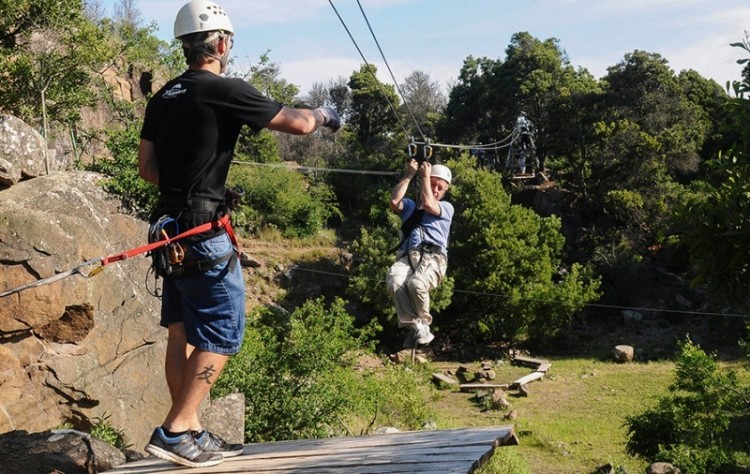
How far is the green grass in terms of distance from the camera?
22.1 meters

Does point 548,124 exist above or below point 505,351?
above

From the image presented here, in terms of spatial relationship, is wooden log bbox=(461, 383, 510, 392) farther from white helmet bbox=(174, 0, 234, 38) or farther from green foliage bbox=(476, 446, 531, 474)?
white helmet bbox=(174, 0, 234, 38)

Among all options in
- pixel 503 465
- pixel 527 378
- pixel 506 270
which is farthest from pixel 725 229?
pixel 506 270

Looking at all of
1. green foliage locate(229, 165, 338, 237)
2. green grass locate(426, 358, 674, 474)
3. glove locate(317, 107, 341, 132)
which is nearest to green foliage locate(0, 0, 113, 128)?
green grass locate(426, 358, 674, 474)

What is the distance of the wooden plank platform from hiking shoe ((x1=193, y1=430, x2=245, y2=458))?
0.15ft

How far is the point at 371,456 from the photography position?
16.1ft

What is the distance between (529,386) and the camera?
29.6m

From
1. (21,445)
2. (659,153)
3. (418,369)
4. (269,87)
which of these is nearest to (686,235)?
(21,445)

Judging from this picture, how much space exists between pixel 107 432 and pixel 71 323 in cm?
173

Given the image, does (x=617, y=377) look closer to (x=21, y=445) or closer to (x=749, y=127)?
(x=749, y=127)

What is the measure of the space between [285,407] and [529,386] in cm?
1593

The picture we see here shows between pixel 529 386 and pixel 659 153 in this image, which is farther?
pixel 659 153

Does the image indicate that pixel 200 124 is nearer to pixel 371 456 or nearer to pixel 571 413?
pixel 371 456

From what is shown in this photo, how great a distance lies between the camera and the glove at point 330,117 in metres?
5.05
